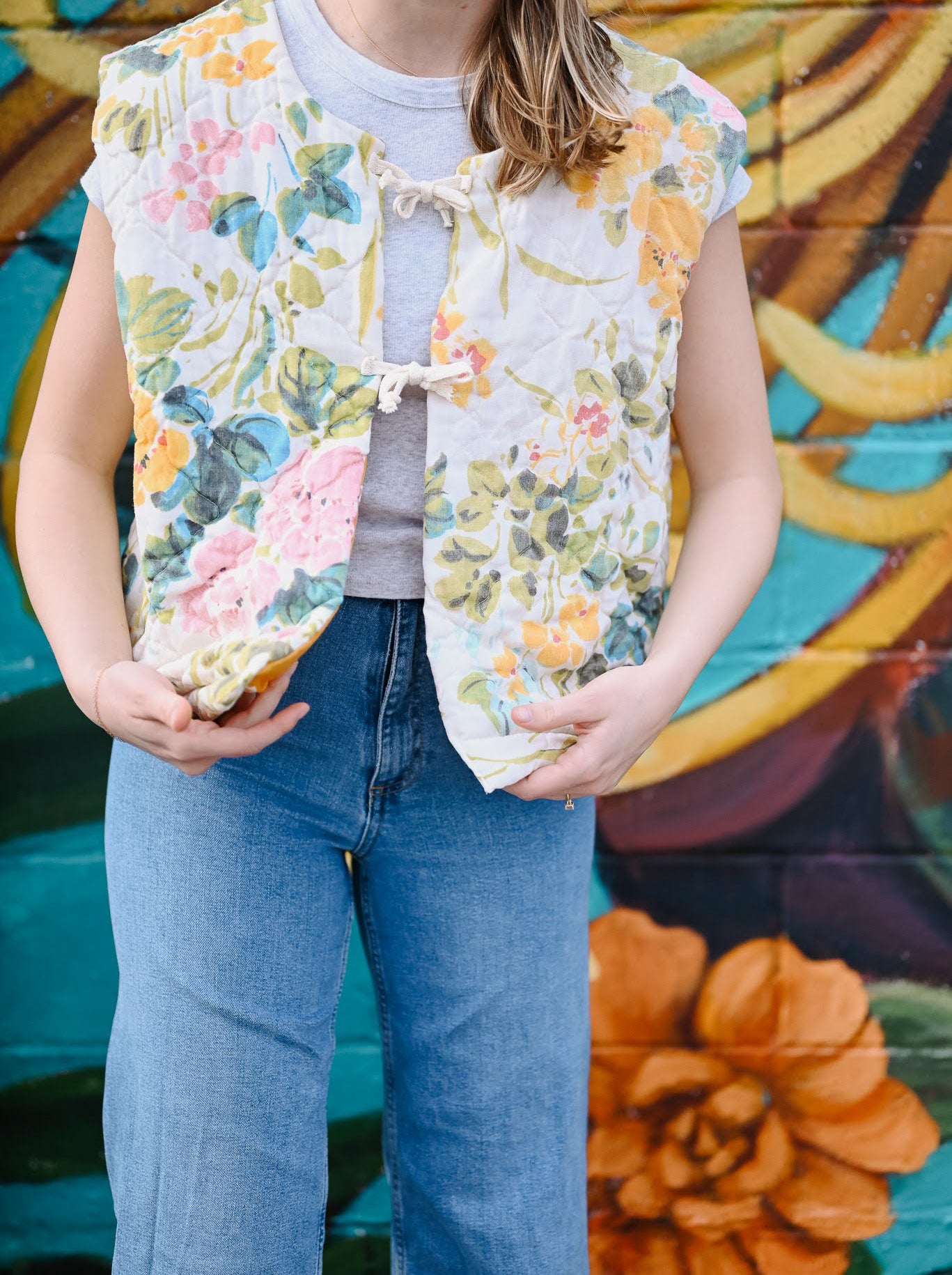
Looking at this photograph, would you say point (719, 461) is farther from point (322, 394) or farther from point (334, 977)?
point (334, 977)

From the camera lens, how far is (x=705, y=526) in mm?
1011

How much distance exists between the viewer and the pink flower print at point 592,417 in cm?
91

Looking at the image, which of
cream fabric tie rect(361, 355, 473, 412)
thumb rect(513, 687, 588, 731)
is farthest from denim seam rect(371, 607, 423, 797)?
cream fabric tie rect(361, 355, 473, 412)

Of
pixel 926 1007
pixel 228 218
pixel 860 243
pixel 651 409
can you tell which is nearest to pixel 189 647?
pixel 228 218

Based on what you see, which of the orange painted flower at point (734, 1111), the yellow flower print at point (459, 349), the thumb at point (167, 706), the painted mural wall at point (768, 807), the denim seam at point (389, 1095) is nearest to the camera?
the thumb at point (167, 706)

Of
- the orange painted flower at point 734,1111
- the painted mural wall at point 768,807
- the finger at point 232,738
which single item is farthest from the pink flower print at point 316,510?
the orange painted flower at point 734,1111

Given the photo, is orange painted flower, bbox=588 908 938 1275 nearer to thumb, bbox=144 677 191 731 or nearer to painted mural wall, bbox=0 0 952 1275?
painted mural wall, bbox=0 0 952 1275

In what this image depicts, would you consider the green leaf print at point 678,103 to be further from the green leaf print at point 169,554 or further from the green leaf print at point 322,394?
the green leaf print at point 169,554

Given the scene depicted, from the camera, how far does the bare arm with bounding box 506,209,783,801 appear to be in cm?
89

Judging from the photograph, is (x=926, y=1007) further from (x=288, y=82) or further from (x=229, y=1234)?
(x=288, y=82)

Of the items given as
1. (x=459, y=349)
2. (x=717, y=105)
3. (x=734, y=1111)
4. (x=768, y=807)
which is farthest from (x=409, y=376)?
(x=734, y=1111)

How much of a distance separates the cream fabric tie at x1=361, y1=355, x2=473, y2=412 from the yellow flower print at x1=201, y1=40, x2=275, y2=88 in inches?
9.2

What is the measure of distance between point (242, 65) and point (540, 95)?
0.24m

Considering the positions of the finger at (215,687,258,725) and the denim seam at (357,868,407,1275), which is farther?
the denim seam at (357,868,407,1275)
